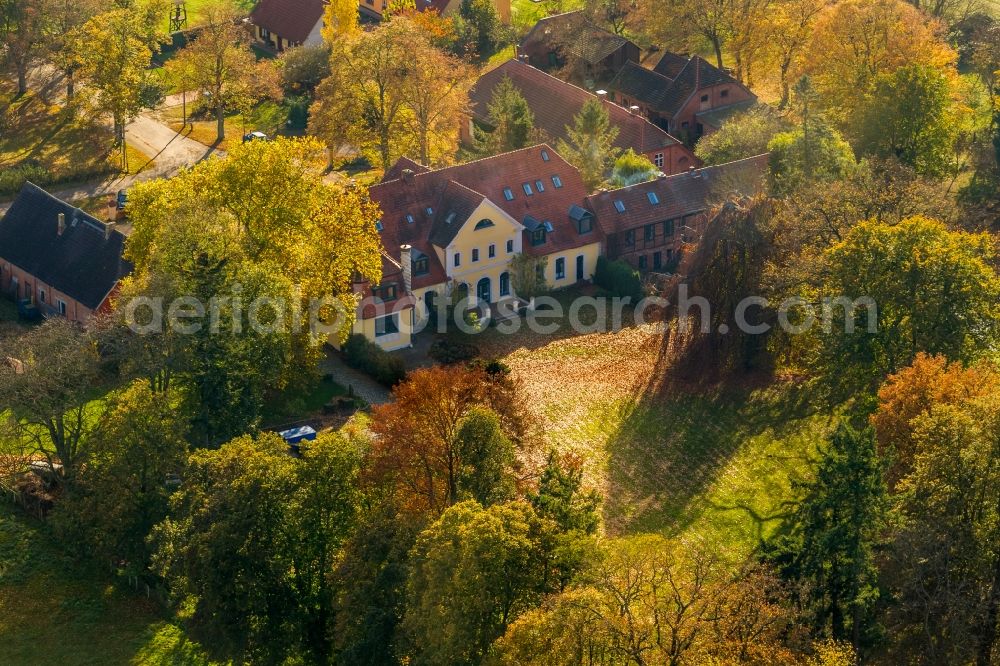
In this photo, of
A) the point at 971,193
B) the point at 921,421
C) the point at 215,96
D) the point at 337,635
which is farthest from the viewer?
the point at 215,96

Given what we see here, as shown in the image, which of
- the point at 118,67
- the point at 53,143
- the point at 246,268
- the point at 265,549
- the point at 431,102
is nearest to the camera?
the point at 265,549

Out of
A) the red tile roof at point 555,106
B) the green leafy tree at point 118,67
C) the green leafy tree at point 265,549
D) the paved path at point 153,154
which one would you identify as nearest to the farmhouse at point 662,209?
the red tile roof at point 555,106

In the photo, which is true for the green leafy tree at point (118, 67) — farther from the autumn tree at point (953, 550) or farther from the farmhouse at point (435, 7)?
the autumn tree at point (953, 550)

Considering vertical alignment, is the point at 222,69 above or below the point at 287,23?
below

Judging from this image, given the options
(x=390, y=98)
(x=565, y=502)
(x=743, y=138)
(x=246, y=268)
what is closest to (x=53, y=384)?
(x=246, y=268)

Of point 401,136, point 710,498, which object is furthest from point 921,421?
point 401,136

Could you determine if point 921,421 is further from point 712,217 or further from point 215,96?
point 215,96

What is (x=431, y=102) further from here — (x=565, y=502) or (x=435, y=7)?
(x=565, y=502)
